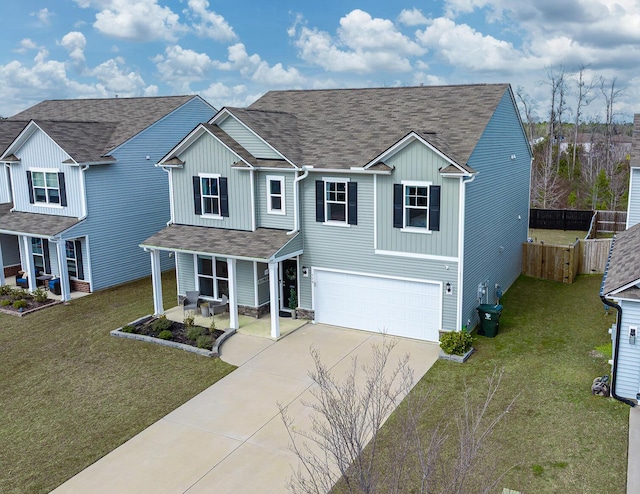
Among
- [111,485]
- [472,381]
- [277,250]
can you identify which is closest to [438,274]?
[472,381]

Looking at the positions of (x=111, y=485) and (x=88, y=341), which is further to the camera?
(x=88, y=341)

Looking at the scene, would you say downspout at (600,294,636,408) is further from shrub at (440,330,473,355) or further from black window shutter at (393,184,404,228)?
black window shutter at (393,184,404,228)

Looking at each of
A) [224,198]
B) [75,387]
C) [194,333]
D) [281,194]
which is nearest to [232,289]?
[194,333]

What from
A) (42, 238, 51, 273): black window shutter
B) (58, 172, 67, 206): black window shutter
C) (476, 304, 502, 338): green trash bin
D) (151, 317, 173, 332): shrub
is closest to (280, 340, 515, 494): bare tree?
(476, 304, 502, 338): green trash bin

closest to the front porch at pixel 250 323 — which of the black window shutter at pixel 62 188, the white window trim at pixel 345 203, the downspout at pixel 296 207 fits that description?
the downspout at pixel 296 207

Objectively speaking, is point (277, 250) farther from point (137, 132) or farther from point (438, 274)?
point (137, 132)

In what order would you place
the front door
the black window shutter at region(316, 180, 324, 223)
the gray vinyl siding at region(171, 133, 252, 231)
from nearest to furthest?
the black window shutter at region(316, 180, 324, 223) → the gray vinyl siding at region(171, 133, 252, 231) → the front door
